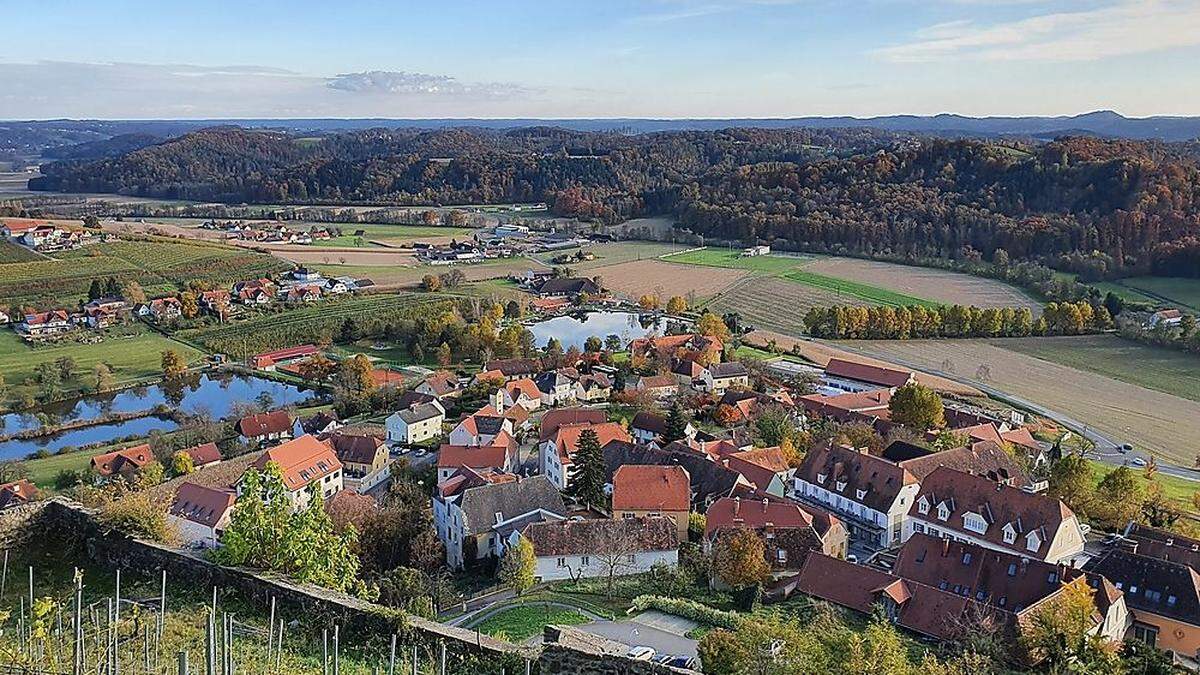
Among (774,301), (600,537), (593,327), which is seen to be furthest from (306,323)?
(600,537)

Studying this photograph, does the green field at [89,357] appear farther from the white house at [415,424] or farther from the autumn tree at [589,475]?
the autumn tree at [589,475]

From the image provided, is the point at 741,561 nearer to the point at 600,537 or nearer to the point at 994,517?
the point at 600,537

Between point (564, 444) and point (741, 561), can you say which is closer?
point (741, 561)

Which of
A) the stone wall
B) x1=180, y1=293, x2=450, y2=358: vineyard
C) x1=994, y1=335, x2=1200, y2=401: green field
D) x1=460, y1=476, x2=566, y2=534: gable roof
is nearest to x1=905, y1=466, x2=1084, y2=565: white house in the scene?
x1=460, y1=476, x2=566, y2=534: gable roof

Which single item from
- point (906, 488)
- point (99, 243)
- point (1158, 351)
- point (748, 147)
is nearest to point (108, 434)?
point (906, 488)

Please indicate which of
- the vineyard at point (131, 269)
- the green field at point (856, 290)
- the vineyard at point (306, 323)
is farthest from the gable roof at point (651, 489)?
the vineyard at point (131, 269)

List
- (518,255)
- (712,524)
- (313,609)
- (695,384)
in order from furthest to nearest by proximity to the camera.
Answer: (518,255)
(695,384)
(712,524)
(313,609)

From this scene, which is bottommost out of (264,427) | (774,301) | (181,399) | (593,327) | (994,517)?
(181,399)

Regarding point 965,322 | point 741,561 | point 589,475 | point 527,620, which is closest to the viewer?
point 527,620

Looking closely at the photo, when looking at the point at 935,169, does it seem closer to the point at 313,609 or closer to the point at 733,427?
the point at 733,427
